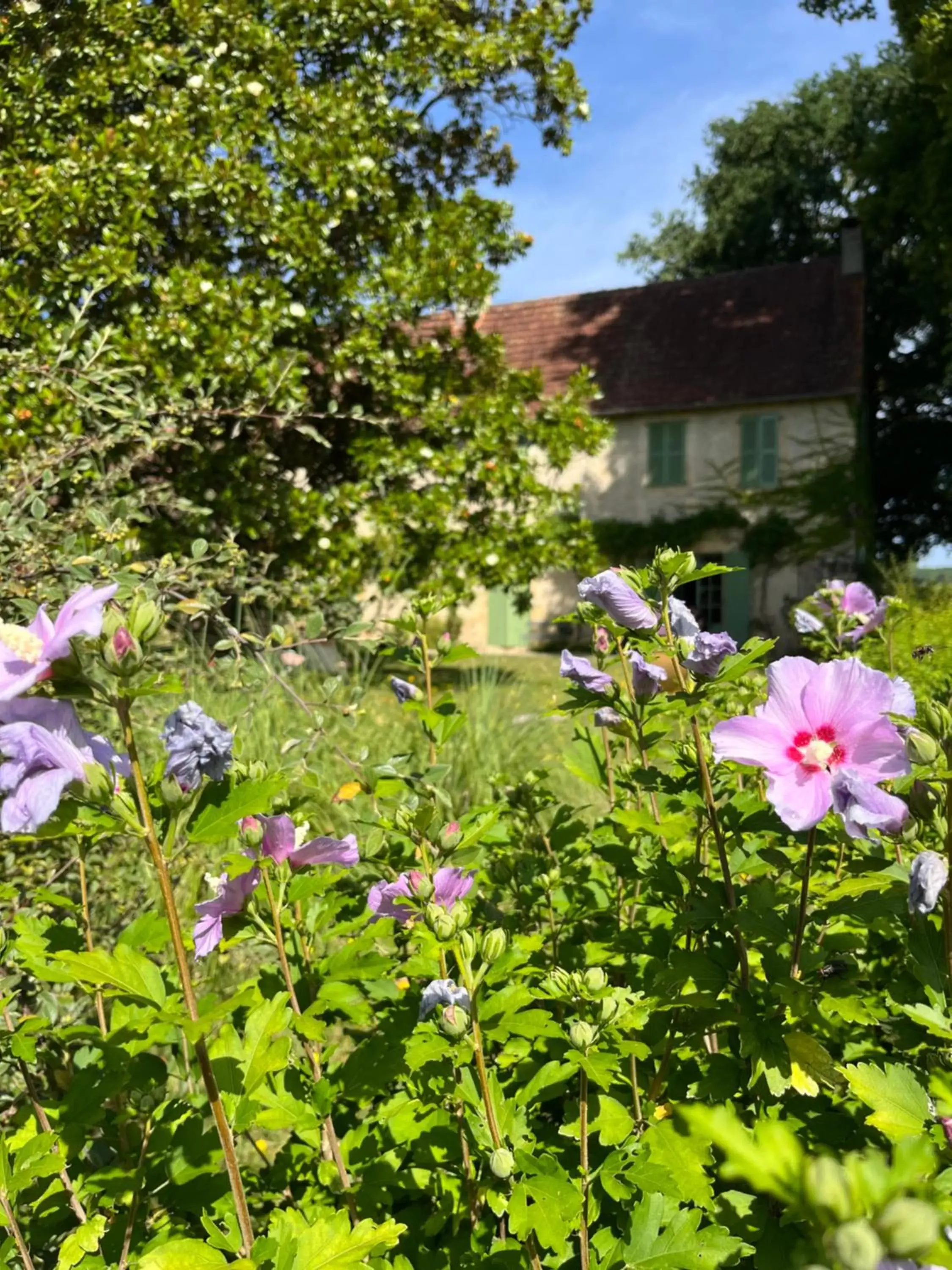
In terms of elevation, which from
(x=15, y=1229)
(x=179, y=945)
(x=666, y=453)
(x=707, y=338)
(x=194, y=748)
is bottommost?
(x=15, y=1229)

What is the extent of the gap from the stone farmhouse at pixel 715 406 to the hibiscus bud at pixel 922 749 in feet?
47.3

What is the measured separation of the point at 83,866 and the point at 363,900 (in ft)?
2.13

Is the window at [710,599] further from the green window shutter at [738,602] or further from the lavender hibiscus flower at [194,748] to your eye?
the lavender hibiscus flower at [194,748]

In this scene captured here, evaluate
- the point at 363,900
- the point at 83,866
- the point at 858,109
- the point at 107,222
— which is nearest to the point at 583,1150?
the point at 363,900

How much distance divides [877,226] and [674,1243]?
17.6 metres

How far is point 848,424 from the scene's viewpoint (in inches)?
623

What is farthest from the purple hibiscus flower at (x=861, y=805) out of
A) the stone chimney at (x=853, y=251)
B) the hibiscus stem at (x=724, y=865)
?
the stone chimney at (x=853, y=251)

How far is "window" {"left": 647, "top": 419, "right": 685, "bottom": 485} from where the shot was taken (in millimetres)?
16875

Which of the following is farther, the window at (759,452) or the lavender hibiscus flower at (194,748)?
the window at (759,452)

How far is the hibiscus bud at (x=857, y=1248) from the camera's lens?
1.58 feet

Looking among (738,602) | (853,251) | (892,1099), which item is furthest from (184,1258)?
(853,251)

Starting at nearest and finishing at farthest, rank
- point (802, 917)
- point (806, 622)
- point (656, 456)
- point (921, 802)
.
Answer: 1. point (921, 802)
2. point (802, 917)
3. point (806, 622)
4. point (656, 456)

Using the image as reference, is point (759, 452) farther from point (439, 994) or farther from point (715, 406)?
point (439, 994)

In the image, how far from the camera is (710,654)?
1459mm
